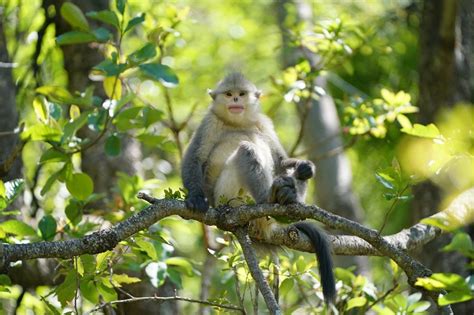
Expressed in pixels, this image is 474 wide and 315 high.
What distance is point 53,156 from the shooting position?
18.0ft

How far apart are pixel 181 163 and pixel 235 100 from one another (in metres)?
0.86

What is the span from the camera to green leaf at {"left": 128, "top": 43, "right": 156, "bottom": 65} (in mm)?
5629

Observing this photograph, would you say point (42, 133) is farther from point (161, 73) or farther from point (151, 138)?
point (161, 73)

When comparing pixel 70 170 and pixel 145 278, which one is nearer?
pixel 70 170

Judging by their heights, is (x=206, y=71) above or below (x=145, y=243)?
below

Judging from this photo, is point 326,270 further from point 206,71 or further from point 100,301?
point 206,71

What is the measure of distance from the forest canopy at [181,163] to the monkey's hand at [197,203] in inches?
2.9

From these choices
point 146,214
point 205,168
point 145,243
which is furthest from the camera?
point 205,168

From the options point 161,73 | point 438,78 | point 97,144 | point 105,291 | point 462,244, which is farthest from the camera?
point 438,78

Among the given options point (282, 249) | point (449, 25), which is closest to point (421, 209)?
point (449, 25)

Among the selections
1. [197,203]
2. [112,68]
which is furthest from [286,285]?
[112,68]

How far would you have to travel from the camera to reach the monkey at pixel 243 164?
5449 mm

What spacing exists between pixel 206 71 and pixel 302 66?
5494mm

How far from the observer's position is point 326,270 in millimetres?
5199
